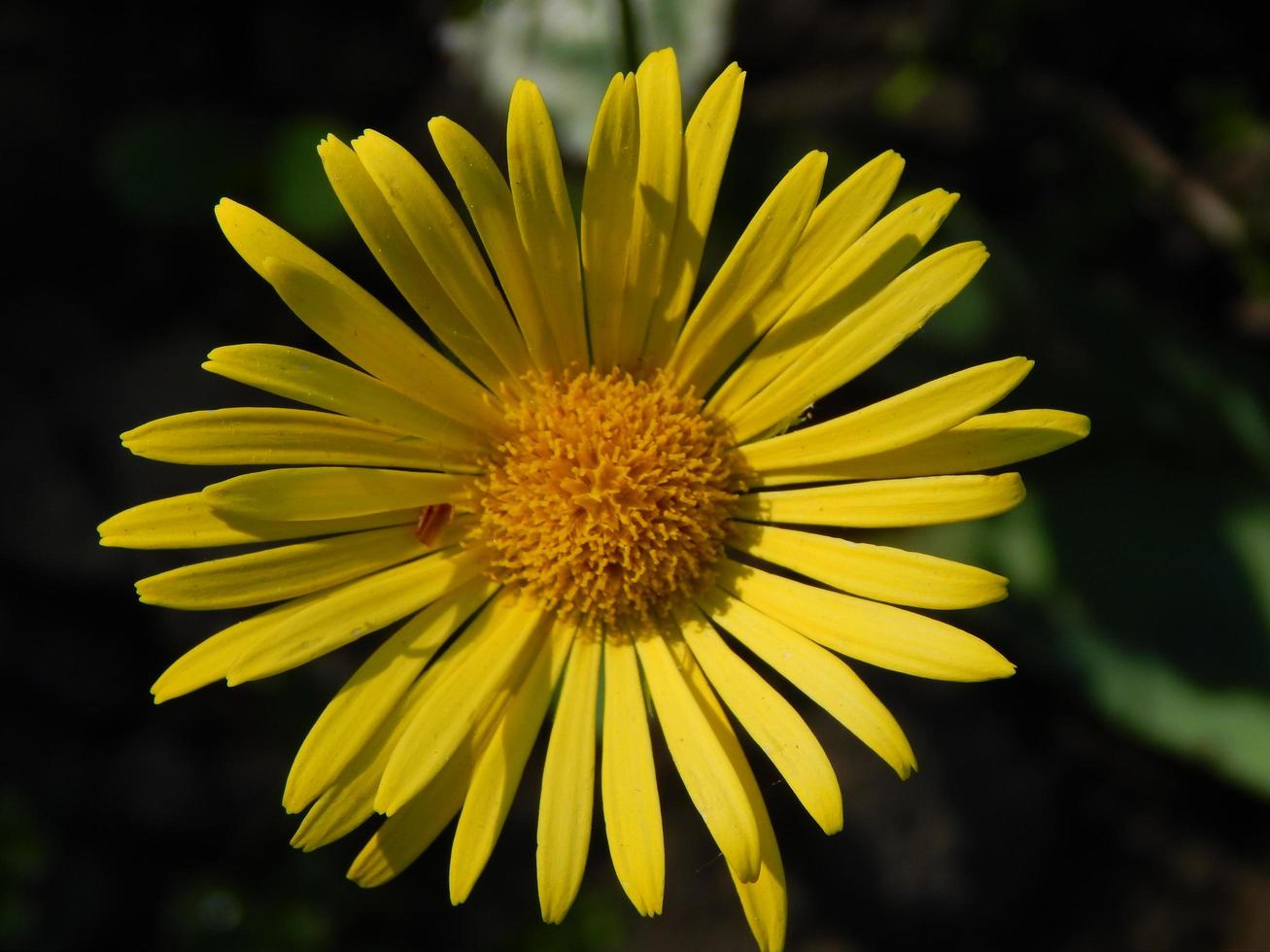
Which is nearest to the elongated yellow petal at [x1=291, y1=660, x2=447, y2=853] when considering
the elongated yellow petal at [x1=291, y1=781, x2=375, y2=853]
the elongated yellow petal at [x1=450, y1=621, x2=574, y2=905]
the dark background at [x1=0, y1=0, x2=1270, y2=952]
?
the elongated yellow petal at [x1=291, y1=781, x2=375, y2=853]

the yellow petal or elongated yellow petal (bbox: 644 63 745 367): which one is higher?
elongated yellow petal (bbox: 644 63 745 367)

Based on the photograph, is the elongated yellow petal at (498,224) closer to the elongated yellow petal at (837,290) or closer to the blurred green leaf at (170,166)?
the elongated yellow petal at (837,290)

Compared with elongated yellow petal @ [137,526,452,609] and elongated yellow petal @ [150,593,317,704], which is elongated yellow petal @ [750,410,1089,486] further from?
elongated yellow petal @ [150,593,317,704]

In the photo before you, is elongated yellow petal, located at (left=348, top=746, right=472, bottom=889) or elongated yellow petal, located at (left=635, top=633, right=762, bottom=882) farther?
elongated yellow petal, located at (left=348, top=746, right=472, bottom=889)

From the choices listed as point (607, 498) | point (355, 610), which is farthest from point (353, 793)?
point (607, 498)

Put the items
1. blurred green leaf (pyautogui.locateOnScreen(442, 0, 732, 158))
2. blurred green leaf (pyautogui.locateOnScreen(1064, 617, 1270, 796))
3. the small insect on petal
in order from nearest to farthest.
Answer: the small insect on petal → blurred green leaf (pyautogui.locateOnScreen(442, 0, 732, 158)) → blurred green leaf (pyautogui.locateOnScreen(1064, 617, 1270, 796))

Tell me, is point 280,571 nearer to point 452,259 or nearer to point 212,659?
point 212,659

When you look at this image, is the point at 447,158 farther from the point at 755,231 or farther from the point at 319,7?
the point at 319,7
